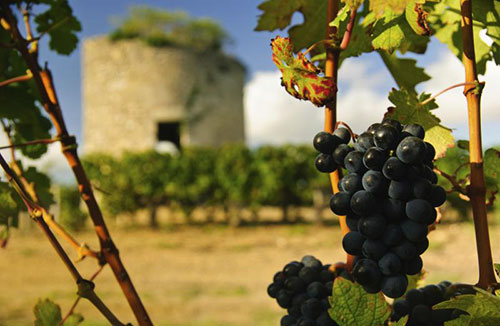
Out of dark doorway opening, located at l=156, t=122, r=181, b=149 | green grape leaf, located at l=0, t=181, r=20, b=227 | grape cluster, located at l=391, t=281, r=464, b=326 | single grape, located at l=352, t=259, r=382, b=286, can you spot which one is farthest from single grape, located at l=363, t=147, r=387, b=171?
dark doorway opening, located at l=156, t=122, r=181, b=149

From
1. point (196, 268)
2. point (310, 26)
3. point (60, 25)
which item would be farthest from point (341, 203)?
point (196, 268)

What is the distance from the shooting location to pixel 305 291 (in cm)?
73

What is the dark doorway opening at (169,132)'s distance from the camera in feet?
59.9

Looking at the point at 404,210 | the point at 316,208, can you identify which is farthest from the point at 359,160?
the point at 316,208

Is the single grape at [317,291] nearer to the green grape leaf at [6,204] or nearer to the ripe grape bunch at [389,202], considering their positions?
the ripe grape bunch at [389,202]

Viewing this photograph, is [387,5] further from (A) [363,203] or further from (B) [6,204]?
(B) [6,204]

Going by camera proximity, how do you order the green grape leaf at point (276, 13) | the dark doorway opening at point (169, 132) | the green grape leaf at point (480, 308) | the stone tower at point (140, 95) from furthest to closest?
the dark doorway opening at point (169, 132), the stone tower at point (140, 95), the green grape leaf at point (276, 13), the green grape leaf at point (480, 308)

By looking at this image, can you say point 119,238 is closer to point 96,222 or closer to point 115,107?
point 115,107

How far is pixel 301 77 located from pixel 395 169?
153 millimetres

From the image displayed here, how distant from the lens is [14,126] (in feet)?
3.66

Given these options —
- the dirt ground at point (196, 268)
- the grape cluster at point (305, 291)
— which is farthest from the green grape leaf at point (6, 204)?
the dirt ground at point (196, 268)

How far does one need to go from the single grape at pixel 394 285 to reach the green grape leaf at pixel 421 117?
8.2 inches

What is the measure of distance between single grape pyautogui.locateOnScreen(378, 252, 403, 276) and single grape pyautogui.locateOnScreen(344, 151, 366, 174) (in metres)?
0.10

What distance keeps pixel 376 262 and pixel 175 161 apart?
12031 millimetres
